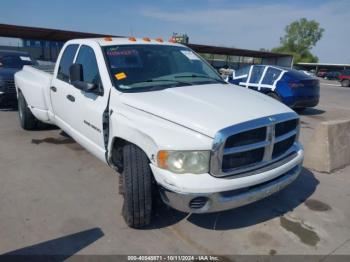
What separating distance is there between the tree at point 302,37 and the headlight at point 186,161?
4115 inches

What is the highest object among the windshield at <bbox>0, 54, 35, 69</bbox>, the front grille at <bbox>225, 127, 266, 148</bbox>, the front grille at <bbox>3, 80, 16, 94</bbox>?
the windshield at <bbox>0, 54, 35, 69</bbox>

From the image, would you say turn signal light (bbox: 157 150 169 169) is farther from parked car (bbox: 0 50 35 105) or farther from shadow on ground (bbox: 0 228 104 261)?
parked car (bbox: 0 50 35 105)

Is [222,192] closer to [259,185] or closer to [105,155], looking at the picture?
[259,185]

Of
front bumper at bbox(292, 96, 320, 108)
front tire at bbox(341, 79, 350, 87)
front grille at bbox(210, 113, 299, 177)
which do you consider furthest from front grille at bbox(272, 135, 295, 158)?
front tire at bbox(341, 79, 350, 87)

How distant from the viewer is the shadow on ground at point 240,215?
11.1 feet

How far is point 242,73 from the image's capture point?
1100cm

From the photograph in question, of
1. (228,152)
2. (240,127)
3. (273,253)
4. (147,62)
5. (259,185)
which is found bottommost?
(273,253)

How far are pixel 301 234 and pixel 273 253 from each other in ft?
1.67

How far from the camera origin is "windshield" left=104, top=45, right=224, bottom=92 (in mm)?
3644

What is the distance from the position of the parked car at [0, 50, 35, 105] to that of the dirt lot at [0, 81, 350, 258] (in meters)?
4.59

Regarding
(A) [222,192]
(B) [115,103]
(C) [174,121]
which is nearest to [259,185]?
(A) [222,192]

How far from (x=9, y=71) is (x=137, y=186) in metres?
7.68

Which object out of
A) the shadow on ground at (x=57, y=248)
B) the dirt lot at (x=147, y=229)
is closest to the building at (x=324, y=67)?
the dirt lot at (x=147, y=229)

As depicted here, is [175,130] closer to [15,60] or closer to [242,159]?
[242,159]
